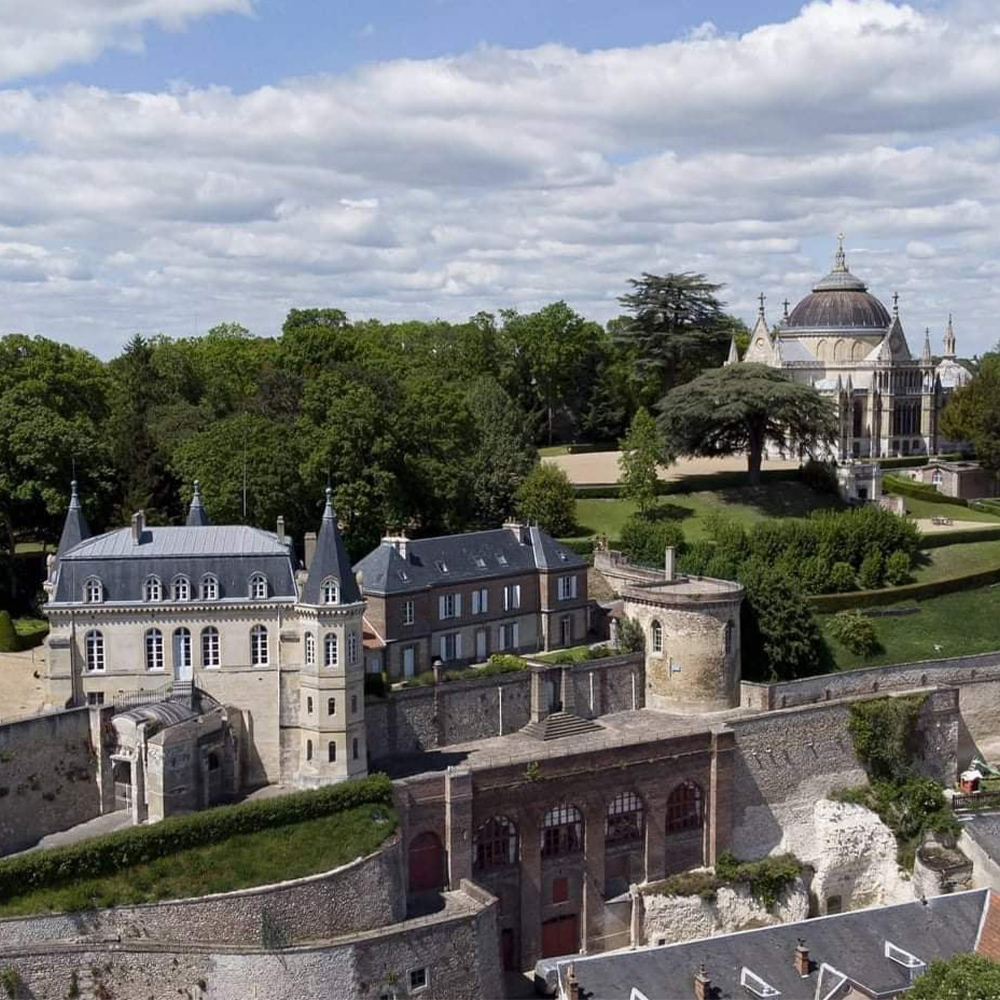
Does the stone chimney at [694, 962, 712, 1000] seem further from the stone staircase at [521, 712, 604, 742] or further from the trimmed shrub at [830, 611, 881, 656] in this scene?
the trimmed shrub at [830, 611, 881, 656]

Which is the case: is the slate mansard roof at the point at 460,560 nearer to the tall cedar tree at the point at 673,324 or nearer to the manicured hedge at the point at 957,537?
the manicured hedge at the point at 957,537

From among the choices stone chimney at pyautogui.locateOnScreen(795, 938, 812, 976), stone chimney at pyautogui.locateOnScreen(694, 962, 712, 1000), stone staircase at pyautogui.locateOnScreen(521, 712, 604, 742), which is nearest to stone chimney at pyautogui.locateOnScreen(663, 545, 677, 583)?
stone staircase at pyautogui.locateOnScreen(521, 712, 604, 742)

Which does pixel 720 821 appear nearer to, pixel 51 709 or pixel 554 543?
pixel 554 543

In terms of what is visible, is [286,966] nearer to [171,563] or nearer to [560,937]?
[560,937]

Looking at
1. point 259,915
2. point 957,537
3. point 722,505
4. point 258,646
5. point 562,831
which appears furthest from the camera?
point 722,505

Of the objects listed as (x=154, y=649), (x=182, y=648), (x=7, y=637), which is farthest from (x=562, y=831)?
(x=7, y=637)

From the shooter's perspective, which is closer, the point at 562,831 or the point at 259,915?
the point at 259,915
